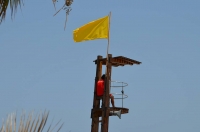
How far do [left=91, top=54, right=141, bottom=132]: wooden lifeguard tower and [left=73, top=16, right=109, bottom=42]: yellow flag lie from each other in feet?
3.20

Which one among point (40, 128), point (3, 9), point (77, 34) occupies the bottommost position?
point (40, 128)

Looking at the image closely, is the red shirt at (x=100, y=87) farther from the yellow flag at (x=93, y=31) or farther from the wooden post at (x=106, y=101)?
the yellow flag at (x=93, y=31)

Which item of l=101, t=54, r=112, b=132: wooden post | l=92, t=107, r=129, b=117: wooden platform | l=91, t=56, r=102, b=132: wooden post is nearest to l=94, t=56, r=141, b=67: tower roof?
l=101, t=54, r=112, b=132: wooden post

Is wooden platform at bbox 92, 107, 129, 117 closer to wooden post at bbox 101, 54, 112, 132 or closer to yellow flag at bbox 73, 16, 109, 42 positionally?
wooden post at bbox 101, 54, 112, 132

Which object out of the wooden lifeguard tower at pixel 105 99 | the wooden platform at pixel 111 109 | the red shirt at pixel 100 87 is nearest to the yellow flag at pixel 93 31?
the wooden lifeguard tower at pixel 105 99

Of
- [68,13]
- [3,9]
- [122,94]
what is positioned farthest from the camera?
[122,94]

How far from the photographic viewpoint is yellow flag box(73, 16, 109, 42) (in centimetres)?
1973

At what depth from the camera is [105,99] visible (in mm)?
19172

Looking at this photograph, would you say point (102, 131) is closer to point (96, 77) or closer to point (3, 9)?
point (96, 77)

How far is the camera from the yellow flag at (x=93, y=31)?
64.7 ft

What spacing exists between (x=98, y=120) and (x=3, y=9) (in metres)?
14.6

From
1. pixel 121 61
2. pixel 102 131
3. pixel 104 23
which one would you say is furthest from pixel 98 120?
pixel 104 23

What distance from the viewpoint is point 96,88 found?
1981 centimetres

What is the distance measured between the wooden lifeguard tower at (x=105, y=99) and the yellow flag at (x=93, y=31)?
0.98m
